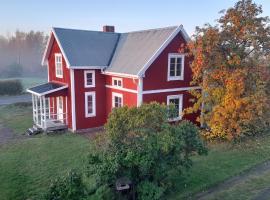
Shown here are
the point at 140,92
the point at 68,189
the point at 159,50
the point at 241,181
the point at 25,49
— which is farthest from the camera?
the point at 25,49

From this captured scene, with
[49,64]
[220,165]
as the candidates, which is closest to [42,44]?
[49,64]

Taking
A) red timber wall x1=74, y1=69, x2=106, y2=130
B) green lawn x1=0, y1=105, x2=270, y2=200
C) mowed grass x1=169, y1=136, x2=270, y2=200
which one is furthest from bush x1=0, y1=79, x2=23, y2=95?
mowed grass x1=169, y1=136, x2=270, y2=200

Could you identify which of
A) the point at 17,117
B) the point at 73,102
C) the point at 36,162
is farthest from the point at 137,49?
the point at 17,117

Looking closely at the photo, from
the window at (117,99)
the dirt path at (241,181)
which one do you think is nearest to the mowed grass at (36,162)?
the window at (117,99)

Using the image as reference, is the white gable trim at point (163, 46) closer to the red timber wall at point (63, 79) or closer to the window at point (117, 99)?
the window at point (117, 99)

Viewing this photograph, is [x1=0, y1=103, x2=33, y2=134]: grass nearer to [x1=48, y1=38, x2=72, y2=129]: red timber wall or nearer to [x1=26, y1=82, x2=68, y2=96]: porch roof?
[x1=48, y1=38, x2=72, y2=129]: red timber wall

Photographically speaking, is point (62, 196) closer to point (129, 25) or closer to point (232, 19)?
point (232, 19)

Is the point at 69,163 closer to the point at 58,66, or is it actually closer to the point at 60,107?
the point at 60,107
